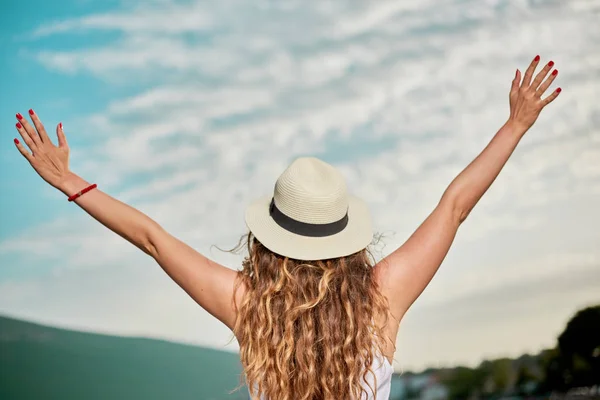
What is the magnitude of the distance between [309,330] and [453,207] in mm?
992

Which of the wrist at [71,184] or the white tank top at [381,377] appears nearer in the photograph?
the white tank top at [381,377]

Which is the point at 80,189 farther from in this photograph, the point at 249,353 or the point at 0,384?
the point at 0,384

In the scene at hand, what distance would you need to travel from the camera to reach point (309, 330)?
3424mm

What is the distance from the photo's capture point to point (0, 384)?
25.4m

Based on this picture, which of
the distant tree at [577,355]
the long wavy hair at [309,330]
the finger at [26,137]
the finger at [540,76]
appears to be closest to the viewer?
the long wavy hair at [309,330]

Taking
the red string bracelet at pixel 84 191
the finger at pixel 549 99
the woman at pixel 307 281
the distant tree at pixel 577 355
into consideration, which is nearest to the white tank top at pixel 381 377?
the woman at pixel 307 281

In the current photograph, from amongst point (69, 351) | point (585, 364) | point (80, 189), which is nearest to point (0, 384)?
point (69, 351)

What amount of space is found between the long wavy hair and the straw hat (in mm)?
78

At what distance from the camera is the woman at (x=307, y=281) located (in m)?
3.43

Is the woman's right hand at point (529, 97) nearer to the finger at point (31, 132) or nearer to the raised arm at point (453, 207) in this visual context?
the raised arm at point (453, 207)

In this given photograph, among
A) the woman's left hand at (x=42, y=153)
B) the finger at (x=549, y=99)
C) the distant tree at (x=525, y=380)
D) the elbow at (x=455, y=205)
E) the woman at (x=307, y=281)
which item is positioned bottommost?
the woman at (x=307, y=281)

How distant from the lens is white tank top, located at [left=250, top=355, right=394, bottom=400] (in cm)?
351

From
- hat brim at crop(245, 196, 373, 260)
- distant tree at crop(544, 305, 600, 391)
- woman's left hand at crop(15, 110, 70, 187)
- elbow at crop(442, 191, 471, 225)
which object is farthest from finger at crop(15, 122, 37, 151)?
distant tree at crop(544, 305, 600, 391)

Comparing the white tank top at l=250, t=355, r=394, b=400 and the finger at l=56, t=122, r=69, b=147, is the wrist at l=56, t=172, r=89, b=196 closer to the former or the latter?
the finger at l=56, t=122, r=69, b=147
